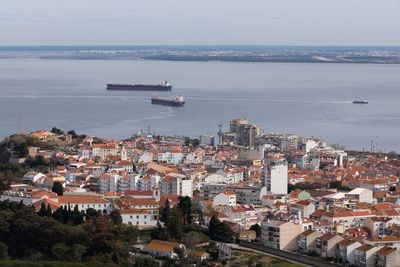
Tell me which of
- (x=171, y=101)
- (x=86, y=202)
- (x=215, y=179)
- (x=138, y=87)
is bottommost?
(x=138, y=87)

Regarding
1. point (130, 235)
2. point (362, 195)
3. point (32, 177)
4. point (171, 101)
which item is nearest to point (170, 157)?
point (32, 177)

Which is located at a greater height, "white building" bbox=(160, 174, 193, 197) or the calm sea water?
"white building" bbox=(160, 174, 193, 197)

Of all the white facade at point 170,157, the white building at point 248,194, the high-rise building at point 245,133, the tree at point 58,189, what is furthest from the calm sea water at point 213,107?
the tree at point 58,189

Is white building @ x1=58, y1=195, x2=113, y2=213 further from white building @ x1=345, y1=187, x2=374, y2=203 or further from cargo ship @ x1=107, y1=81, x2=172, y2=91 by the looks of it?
cargo ship @ x1=107, y1=81, x2=172, y2=91

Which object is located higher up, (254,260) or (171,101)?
(254,260)

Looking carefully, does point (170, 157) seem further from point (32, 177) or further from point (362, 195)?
point (362, 195)

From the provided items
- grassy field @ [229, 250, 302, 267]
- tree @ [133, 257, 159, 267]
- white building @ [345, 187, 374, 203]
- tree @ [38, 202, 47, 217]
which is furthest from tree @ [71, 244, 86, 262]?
white building @ [345, 187, 374, 203]

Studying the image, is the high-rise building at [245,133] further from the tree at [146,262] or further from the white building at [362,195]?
the tree at [146,262]
